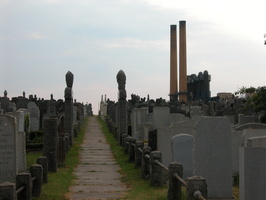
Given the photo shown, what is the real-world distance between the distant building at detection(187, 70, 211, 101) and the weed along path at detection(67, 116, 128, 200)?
149 ft

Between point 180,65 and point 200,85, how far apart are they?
725 centimetres

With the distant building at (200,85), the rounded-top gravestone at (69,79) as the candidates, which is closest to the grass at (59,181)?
the rounded-top gravestone at (69,79)

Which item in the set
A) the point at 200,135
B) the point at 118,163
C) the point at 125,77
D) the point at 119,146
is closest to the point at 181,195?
the point at 200,135

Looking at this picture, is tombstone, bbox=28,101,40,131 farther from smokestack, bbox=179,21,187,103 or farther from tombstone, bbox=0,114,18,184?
smokestack, bbox=179,21,187,103

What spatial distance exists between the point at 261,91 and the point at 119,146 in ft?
23.7

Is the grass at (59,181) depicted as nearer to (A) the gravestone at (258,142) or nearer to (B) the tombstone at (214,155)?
(B) the tombstone at (214,155)

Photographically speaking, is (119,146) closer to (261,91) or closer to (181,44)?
(261,91)

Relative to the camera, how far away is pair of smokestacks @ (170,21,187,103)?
77.8 metres

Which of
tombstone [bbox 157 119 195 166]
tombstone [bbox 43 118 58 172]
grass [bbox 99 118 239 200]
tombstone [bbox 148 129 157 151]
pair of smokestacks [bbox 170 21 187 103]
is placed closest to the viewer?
grass [bbox 99 118 239 200]

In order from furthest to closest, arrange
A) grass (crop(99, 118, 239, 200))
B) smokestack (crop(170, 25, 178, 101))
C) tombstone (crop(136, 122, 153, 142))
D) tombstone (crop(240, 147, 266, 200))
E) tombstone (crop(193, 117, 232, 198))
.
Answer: smokestack (crop(170, 25, 178, 101)) < tombstone (crop(136, 122, 153, 142)) < grass (crop(99, 118, 239, 200)) < tombstone (crop(193, 117, 232, 198)) < tombstone (crop(240, 147, 266, 200))

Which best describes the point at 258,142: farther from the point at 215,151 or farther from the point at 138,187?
the point at 138,187

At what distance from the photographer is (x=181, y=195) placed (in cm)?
1005

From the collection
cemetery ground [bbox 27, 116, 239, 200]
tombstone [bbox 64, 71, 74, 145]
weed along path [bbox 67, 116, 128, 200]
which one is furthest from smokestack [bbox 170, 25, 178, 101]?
cemetery ground [bbox 27, 116, 239, 200]

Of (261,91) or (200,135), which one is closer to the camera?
(200,135)
